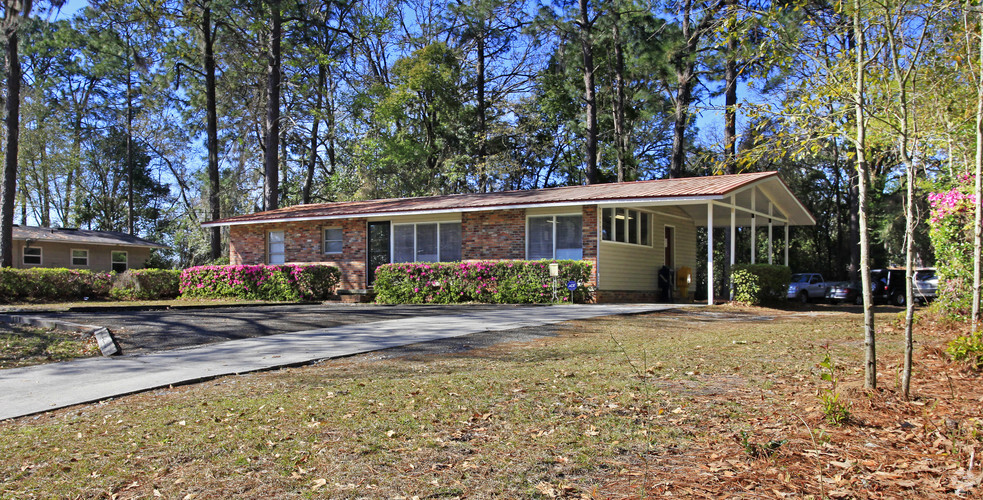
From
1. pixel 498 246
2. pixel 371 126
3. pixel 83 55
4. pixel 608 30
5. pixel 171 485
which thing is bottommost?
pixel 171 485

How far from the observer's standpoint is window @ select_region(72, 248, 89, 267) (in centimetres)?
3248

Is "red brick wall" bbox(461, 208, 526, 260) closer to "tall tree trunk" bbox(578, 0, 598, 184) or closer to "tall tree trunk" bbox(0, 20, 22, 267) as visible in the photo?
"tall tree trunk" bbox(578, 0, 598, 184)

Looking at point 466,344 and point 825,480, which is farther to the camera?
point 466,344

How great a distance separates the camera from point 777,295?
17359mm

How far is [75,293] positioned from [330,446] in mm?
20100

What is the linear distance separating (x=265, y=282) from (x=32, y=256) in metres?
17.3

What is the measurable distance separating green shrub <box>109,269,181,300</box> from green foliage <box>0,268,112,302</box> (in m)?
0.36

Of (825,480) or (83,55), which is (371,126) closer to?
(83,55)

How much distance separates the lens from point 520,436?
4.33 metres

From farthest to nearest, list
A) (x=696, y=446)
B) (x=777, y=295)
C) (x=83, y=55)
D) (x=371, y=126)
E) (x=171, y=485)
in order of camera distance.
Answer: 1. (x=83, y=55)
2. (x=371, y=126)
3. (x=777, y=295)
4. (x=696, y=446)
5. (x=171, y=485)

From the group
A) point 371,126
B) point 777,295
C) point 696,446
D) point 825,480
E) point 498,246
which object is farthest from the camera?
point 371,126

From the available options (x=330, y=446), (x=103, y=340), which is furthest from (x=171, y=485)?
(x=103, y=340)

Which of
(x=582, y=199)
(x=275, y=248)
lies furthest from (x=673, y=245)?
(x=275, y=248)

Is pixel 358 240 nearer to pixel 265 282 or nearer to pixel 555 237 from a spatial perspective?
pixel 265 282
